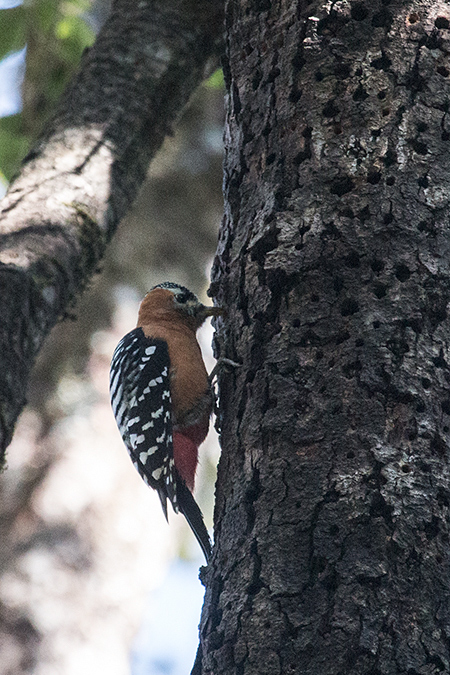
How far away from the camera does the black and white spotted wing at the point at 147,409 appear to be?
11.9ft

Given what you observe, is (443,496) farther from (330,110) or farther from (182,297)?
(182,297)

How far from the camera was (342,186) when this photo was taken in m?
2.54

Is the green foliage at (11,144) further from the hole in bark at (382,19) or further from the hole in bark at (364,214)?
the hole in bark at (364,214)

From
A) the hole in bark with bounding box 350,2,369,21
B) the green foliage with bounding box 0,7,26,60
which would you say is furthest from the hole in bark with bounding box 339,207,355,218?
the green foliage with bounding box 0,7,26,60

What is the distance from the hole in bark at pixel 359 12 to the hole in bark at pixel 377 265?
0.95 metres

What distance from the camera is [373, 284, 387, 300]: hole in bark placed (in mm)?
2363

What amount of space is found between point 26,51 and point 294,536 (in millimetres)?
5647

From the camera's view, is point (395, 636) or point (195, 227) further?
point (195, 227)

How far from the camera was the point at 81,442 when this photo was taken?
5797mm

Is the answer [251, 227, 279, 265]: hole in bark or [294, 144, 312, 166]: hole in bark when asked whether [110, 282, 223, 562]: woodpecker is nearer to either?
[251, 227, 279, 265]: hole in bark

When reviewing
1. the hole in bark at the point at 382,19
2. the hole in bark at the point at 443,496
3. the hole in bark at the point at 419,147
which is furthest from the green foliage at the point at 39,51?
the hole in bark at the point at 443,496

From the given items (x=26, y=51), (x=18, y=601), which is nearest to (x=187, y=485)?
(x=18, y=601)

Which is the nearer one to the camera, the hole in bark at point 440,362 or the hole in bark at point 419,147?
the hole in bark at point 440,362

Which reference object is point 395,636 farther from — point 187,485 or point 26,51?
point 26,51
